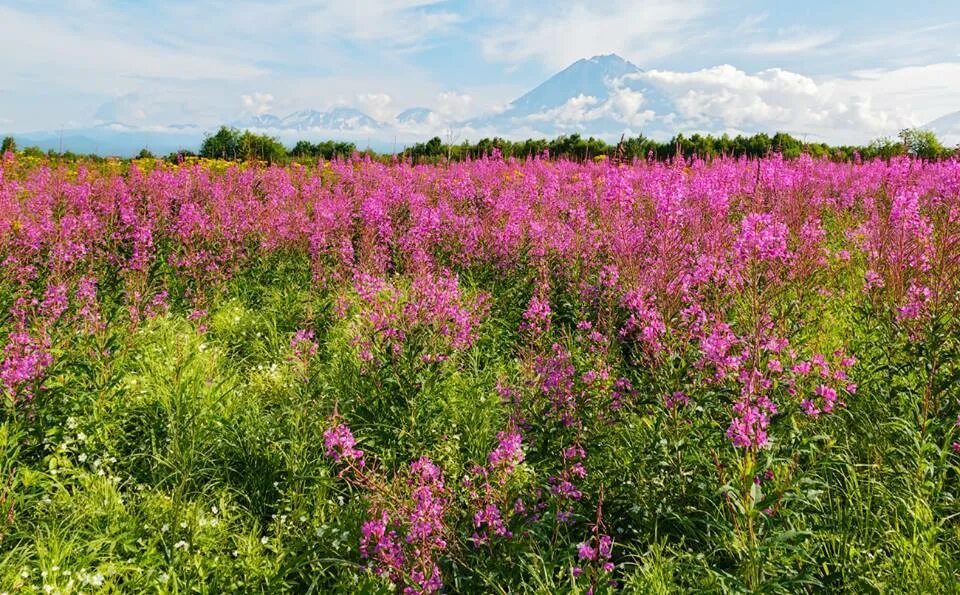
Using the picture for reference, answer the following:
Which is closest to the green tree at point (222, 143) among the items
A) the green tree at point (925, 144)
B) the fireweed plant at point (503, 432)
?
the fireweed plant at point (503, 432)

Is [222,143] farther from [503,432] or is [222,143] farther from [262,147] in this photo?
[503,432]

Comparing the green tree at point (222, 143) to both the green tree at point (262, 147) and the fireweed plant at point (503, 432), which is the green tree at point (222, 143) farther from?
the fireweed plant at point (503, 432)

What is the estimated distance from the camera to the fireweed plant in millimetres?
3141

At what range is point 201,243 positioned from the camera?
793 centimetres

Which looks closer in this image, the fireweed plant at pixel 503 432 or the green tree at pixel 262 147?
the fireweed plant at pixel 503 432

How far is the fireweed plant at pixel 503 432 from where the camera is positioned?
124 inches

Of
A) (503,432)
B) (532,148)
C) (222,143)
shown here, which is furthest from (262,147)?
(503,432)

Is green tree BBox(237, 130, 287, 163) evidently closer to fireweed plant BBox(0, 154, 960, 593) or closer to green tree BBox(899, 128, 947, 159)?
fireweed plant BBox(0, 154, 960, 593)

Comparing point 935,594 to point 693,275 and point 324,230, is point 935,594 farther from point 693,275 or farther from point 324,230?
point 324,230

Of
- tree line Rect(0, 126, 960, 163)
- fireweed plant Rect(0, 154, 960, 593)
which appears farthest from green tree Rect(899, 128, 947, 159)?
fireweed plant Rect(0, 154, 960, 593)

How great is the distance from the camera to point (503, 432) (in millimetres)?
3375

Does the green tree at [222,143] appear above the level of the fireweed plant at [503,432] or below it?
above

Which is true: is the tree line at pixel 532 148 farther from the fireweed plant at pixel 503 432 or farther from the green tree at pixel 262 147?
the fireweed plant at pixel 503 432

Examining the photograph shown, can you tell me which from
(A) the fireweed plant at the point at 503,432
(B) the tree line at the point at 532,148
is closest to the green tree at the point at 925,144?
(B) the tree line at the point at 532,148
